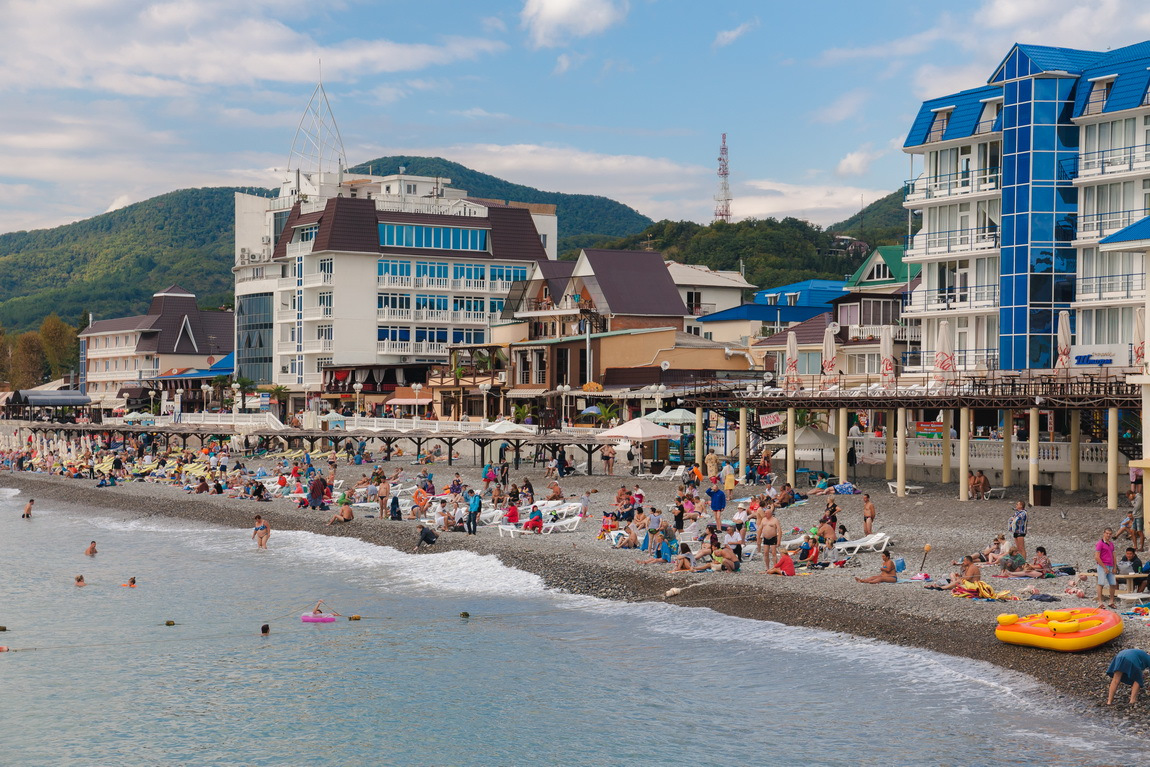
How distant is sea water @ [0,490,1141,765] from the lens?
728 inches

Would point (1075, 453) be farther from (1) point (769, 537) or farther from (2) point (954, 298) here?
(2) point (954, 298)

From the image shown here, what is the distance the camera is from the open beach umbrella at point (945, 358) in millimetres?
40156

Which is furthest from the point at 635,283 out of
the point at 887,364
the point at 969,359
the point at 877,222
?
the point at 877,222

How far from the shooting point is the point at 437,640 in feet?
83.0

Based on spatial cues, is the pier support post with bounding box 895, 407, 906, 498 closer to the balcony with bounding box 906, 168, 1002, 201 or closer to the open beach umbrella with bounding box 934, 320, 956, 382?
the open beach umbrella with bounding box 934, 320, 956, 382

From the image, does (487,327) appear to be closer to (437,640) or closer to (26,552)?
(26,552)

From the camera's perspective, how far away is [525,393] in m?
68.6

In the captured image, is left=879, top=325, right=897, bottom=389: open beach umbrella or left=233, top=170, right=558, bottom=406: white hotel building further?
left=233, top=170, right=558, bottom=406: white hotel building

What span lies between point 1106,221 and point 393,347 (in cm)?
5799

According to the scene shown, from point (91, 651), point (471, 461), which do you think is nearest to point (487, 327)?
point (471, 461)

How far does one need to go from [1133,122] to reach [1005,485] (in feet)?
46.9

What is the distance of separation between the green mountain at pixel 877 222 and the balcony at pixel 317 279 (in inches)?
2318

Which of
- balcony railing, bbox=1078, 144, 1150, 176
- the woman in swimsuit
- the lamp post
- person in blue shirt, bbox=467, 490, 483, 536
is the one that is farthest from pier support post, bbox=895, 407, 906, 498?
the lamp post

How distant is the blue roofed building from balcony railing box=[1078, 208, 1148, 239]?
37 millimetres
